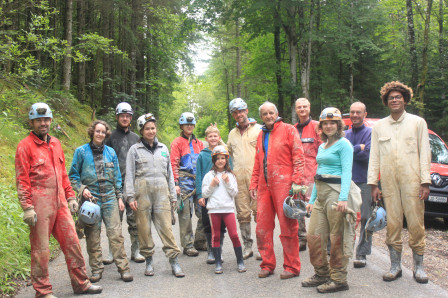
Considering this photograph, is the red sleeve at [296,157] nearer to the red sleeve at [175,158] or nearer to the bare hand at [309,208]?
the bare hand at [309,208]

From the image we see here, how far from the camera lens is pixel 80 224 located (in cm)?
523

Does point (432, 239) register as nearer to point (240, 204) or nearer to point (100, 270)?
point (240, 204)

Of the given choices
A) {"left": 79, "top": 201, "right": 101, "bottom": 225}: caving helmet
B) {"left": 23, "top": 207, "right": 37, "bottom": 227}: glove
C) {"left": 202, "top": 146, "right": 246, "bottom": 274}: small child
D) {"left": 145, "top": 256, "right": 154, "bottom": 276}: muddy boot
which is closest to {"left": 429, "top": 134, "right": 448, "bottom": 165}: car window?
{"left": 202, "top": 146, "right": 246, "bottom": 274}: small child

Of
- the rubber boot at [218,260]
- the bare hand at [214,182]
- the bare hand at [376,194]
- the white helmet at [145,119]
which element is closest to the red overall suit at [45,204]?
the white helmet at [145,119]

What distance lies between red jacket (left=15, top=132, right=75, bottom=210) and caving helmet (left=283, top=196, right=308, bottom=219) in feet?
9.54

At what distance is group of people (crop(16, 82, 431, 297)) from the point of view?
4.73m

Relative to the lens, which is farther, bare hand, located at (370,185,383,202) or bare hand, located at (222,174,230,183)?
bare hand, located at (222,174,230,183)

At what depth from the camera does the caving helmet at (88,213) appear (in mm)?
5062

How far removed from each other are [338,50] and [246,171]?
16956 millimetres

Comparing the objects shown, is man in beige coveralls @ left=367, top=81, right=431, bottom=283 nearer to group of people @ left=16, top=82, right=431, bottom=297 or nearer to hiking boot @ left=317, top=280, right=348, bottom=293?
group of people @ left=16, top=82, right=431, bottom=297

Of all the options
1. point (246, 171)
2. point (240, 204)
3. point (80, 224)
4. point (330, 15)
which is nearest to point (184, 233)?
point (240, 204)

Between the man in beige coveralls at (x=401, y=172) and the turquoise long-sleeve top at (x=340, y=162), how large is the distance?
867 millimetres

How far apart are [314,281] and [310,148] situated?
7.91ft

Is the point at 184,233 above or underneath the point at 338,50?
underneath
